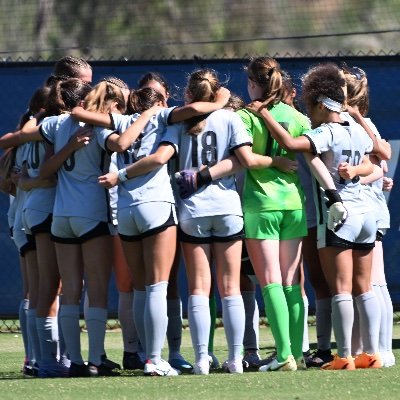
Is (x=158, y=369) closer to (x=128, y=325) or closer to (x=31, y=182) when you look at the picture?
(x=128, y=325)

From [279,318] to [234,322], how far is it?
252 mm

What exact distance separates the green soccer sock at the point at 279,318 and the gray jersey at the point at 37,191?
4.43 ft

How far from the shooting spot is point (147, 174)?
264 inches

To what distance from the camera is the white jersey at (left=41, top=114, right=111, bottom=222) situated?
22.0ft

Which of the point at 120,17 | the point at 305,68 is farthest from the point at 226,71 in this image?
the point at 120,17

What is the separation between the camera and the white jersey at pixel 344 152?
22.3 ft

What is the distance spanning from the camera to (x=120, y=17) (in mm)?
18844

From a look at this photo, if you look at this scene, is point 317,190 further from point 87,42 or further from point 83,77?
point 87,42

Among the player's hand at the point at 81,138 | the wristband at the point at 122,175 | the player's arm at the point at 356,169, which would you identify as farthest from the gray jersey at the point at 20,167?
the player's arm at the point at 356,169

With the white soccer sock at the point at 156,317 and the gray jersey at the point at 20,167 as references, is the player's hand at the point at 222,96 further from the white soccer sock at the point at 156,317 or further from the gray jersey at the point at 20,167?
the gray jersey at the point at 20,167

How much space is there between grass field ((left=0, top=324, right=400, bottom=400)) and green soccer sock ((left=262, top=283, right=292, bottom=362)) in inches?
7.7

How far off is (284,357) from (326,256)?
2.01ft

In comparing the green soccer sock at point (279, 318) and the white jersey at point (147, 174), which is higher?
the white jersey at point (147, 174)

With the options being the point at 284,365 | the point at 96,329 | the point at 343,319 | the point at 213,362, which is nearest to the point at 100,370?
the point at 96,329
